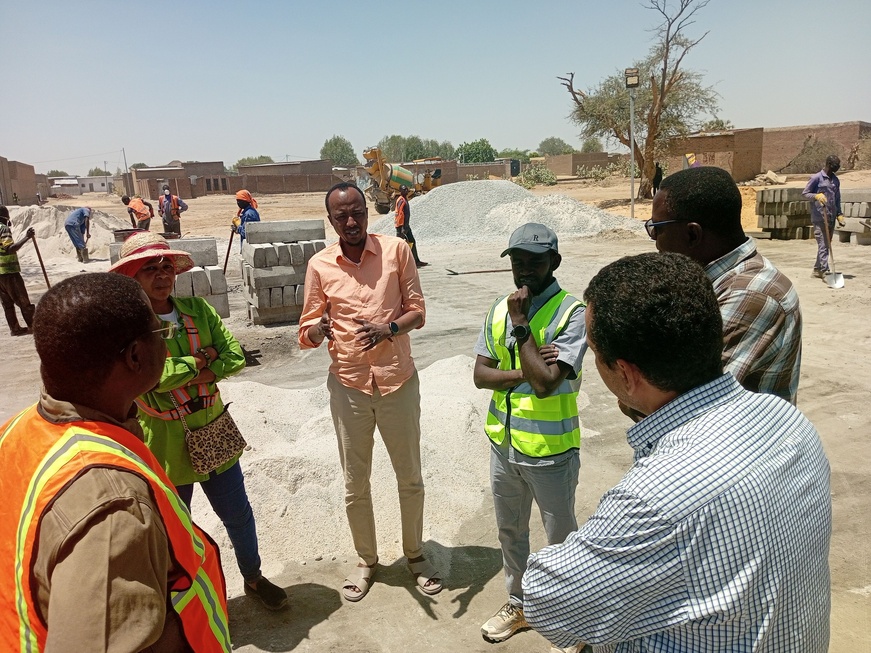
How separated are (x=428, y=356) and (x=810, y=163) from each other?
3213 cm

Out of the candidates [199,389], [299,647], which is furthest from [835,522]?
[199,389]

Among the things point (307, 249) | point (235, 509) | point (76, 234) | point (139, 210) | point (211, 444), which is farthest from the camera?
point (76, 234)

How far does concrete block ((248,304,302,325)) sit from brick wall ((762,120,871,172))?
31258 millimetres

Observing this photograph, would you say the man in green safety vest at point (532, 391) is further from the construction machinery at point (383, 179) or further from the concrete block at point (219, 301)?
the construction machinery at point (383, 179)

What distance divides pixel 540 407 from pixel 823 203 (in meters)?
10.4

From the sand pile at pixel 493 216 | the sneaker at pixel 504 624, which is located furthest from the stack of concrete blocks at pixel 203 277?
the sand pile at pixel 493 216

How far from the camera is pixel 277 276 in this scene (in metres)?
9.55

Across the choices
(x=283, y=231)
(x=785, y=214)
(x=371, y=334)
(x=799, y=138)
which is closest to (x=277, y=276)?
(x=283, y=231)

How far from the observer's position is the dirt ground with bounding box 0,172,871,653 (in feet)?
10.4

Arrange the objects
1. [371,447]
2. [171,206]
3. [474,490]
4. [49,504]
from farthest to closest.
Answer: [171,206], [474,490], [371,447], [49,504]

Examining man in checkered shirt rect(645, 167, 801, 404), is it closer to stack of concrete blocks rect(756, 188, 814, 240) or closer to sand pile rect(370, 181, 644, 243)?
stack of concrete blocks rect(756, 188, 814, 240)

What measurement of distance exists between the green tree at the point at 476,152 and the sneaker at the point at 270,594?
68.9 m

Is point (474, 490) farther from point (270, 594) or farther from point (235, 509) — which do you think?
point (235, 509)

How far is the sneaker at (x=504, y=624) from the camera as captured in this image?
3.08 m
